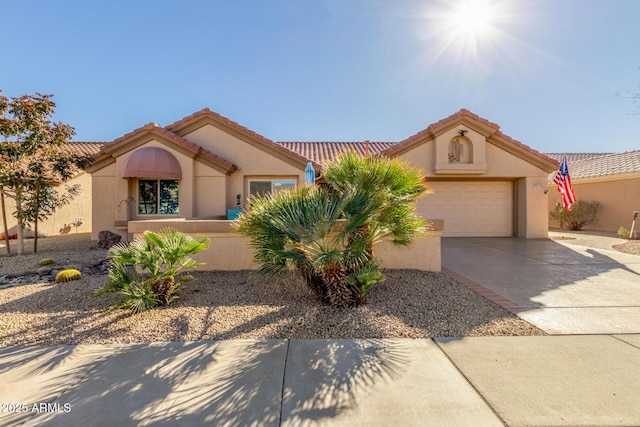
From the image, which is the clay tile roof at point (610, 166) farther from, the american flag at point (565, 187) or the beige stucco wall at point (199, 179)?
the beige stucco wall at point (199, 179)

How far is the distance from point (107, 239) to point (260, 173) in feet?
22.7

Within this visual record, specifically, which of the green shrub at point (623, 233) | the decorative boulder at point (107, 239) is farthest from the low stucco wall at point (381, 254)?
the green shrub at point (623, 233)

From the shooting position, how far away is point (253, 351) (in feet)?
13.5

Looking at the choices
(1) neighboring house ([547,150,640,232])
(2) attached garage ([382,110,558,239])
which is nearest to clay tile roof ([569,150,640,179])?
(1) neighboring house ([547,150,640,232])

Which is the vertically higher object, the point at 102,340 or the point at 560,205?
the point at 560,205

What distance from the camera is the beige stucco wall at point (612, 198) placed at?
16.8m

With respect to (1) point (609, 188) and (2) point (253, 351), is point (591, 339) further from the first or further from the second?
(1) point (609, 188)

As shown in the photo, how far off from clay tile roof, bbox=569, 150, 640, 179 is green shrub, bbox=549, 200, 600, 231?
1940 mm

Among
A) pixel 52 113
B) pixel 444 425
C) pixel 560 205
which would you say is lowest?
pixel 444 425

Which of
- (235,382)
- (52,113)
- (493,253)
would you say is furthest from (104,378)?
(52,113)

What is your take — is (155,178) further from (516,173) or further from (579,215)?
(579,215)

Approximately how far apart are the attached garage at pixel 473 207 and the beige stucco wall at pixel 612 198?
764cm

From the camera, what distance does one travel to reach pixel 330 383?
340cm

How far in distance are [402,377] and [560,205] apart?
22.5 meters
